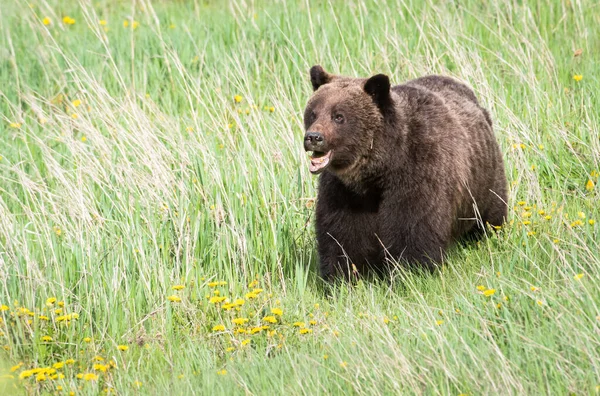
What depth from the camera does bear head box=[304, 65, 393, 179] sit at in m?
5.69

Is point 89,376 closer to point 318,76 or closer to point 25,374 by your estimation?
point 25,374

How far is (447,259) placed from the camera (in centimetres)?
571

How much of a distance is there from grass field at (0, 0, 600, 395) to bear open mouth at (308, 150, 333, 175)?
78 centimetres

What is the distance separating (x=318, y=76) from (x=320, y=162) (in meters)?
0.81

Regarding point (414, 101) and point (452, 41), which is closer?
point (414, 101)

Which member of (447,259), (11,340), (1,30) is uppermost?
(1,30)

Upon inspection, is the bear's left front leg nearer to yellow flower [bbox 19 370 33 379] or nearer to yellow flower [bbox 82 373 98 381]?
yellow flower [bbox 82 373 98 381]

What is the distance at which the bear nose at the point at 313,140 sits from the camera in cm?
553

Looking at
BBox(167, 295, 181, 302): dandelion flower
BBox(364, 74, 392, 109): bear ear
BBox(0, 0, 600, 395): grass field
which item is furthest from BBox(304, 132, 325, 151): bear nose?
BBox(167, 295, 181, 302): dandelion flower

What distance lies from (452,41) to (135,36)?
3465 millimetres

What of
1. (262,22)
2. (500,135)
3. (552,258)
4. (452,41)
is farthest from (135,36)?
(552,258)

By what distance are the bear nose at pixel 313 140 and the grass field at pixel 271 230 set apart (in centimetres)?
89

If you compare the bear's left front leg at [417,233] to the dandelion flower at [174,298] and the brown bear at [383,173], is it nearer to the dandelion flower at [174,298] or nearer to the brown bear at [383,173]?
the brown bear at [383,173]

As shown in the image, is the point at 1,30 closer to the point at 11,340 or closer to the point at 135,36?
the point at 135,36
